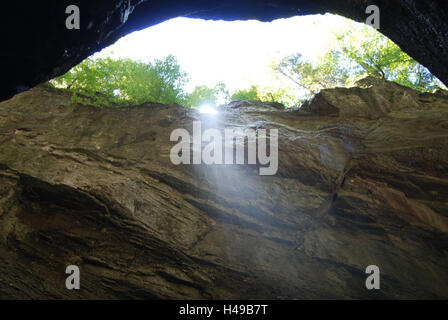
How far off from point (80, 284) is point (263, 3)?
12.7 metres

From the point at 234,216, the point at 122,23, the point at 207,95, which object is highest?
the point at 207,95

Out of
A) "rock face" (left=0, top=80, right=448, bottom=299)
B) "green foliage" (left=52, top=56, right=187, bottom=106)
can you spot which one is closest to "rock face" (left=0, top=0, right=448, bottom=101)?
"rock face" (left=0, top=80, right=448, bottom=299)

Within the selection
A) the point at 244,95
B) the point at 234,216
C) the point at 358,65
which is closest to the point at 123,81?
the point at 244,95

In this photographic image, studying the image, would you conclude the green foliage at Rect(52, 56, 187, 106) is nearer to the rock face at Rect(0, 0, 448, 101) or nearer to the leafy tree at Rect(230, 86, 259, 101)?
the rock face at Rect(0, 0, 448, 101)

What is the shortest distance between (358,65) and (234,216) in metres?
19.7

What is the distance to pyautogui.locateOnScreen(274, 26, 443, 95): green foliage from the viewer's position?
18.2m

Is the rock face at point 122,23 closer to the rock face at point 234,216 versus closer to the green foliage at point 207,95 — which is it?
the rock face at point 234,216

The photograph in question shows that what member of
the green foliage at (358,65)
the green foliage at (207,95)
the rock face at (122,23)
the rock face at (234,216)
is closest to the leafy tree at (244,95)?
the green foliage at (207,95)

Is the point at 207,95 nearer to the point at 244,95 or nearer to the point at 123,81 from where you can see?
the point at 244,95

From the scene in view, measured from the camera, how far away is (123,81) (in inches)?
545

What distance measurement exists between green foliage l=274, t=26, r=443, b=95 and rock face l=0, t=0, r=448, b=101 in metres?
7.97
